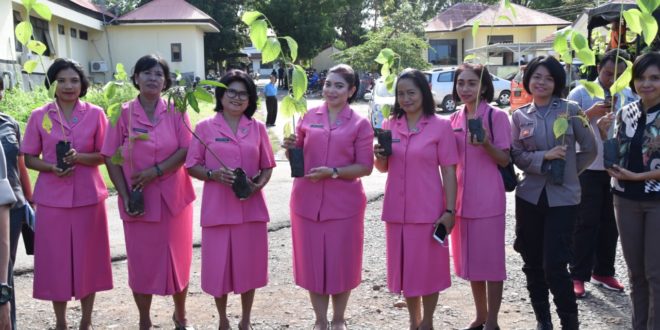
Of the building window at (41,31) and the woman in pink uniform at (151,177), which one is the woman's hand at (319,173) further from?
the building window at (41,31)

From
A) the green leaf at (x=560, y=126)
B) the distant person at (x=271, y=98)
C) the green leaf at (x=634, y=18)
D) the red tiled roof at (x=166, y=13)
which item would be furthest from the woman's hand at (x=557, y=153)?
the red tiled roof at (x=166, y=13)

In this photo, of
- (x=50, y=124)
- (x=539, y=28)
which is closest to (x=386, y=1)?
(x=539, y=28)

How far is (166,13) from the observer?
95.2 feet

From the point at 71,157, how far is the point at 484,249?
2611mm

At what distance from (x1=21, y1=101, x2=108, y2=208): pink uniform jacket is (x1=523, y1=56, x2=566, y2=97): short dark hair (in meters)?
2.79

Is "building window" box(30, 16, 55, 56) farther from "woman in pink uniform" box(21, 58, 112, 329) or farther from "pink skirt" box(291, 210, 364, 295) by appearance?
"pink skirt" box(291, 210, 364, 295)

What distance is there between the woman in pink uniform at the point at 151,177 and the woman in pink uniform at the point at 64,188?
0.18 meters

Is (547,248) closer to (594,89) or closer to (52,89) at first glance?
(594,89)

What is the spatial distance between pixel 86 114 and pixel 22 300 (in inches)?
74.3

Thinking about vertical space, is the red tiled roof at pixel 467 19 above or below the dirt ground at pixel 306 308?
above

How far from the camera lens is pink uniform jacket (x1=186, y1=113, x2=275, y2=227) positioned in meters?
3.82

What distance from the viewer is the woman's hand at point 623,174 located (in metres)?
3.36

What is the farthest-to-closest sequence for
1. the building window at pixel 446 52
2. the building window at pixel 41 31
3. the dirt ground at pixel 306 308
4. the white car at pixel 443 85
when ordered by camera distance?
the building window at pixel 446 52
the white car at pixel 443 85
the building window at pixel 41 31
the dirt ground at pixel 306 308

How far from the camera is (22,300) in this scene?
4.93 meters
